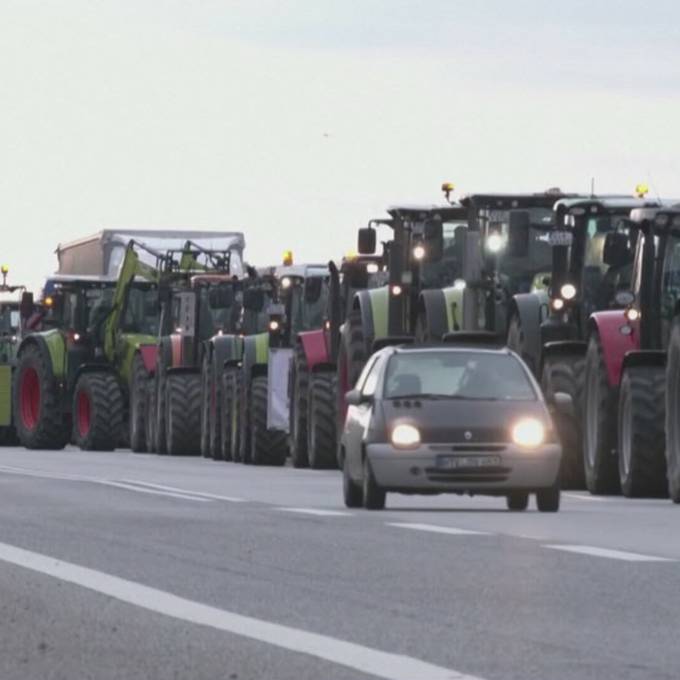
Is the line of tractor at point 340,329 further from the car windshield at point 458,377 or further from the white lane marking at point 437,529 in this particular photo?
the white lane marking at point 437,529

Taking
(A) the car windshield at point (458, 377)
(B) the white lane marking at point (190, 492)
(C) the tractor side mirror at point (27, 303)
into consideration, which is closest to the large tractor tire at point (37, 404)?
(C) the tractor side mirror at point (27, 303)

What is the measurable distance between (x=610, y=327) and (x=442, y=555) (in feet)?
35.3

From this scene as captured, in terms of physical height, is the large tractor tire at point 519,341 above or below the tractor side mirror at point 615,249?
below

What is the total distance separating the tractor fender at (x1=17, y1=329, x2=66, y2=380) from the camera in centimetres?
5709

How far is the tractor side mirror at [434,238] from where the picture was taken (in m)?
35.0

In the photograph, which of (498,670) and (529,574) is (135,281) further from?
(498,670)

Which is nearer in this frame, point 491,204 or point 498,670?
point 498,670

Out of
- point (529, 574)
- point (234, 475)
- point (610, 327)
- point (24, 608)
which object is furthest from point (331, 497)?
point (24, 608)

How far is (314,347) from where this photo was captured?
41375mm

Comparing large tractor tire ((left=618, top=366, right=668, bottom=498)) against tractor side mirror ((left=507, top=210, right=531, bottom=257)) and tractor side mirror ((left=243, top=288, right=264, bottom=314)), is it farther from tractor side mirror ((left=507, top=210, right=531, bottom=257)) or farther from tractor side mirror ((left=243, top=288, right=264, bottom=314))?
tractor side mirror ((left=243, top=288, right=264, bottom=314))

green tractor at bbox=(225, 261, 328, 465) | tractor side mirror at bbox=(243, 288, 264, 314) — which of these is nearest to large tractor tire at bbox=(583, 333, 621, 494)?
green tractor at bbox=(225, 261, 328, 465)

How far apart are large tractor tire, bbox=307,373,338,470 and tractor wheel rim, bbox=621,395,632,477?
39.8 feet

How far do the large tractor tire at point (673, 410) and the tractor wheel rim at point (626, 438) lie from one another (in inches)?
31.7

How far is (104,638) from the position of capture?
38.8 ft
